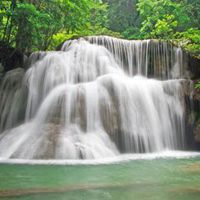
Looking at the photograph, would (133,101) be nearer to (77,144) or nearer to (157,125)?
(157,125)

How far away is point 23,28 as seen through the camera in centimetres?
1591

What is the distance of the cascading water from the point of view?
10344 mm

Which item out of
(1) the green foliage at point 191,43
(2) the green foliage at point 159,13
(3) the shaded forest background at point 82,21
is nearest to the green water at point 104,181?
(3) the shaded forest background at point 82,21

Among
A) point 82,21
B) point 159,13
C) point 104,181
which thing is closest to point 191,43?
point 82,21

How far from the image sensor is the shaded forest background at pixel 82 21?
14.8 metres

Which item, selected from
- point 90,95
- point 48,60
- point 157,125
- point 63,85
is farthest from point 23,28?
point 157,125

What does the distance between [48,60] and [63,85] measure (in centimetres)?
169

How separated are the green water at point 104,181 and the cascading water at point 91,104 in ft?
5.84

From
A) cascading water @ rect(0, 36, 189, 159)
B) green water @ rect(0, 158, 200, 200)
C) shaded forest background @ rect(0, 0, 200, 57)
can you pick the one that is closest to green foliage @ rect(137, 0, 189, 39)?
shaded forest background @ rect(0, 0, 200, 57)

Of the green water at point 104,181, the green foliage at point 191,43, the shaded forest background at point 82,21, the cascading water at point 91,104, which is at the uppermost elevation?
the shaded forest background at point 82,21

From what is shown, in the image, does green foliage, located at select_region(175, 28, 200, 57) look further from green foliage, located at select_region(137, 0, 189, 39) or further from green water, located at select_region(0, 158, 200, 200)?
green water, located at select_region(0, 158, 200, 200)

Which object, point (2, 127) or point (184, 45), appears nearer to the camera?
point (2, 127)

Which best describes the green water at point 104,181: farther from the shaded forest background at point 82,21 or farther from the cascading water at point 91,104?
the shaded forest background at point 82,21

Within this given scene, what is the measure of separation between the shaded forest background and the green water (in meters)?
7.50
